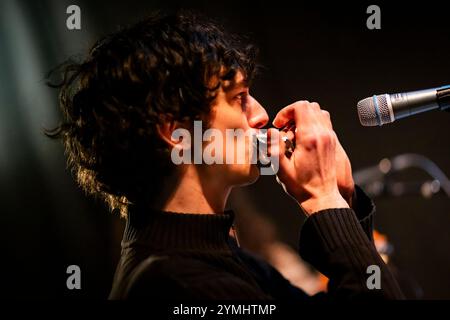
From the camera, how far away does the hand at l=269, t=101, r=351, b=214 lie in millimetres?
1012

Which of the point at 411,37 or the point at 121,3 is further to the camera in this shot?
the point at 411,37

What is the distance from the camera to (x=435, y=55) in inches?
96.5

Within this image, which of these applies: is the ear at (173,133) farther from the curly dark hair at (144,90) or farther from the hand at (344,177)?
the hand at (344,177)

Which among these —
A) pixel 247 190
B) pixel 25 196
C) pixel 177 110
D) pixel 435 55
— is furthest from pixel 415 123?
pixel 25 196

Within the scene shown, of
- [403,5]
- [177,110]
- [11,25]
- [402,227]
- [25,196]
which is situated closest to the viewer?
[177,110]

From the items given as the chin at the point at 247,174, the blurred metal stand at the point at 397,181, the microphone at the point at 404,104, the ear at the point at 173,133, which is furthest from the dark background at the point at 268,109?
the microphone at the point at 404,104

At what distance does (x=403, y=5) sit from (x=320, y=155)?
1.76 metres

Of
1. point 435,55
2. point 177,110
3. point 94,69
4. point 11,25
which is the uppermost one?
point 11,25

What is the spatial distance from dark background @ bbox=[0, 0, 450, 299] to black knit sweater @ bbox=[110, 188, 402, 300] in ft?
4.38

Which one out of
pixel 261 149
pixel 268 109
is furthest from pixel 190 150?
pixel 268 109

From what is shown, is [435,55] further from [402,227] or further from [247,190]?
[247,190]

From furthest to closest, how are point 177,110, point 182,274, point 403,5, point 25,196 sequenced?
point 403,5 < point 25,196 < point 177,110 < point 182,274

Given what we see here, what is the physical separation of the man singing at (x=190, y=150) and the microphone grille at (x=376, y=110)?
106mm

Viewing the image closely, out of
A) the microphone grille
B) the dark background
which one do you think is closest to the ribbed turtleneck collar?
the microphone grille
